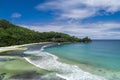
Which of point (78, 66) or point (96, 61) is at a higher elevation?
point (78, 66)

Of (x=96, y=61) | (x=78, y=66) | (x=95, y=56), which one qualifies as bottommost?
(x=95, y=56)

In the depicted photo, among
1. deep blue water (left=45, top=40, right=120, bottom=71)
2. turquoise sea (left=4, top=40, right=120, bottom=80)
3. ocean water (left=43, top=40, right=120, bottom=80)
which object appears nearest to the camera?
turquoise sea (left=4, top=40, right=120, bottom=80)

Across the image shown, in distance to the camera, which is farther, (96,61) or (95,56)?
(95,56)

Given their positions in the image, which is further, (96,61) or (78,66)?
(96,61)

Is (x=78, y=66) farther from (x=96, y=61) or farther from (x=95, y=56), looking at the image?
(x=95, y=56)

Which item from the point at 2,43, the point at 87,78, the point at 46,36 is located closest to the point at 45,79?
the point at 87,78

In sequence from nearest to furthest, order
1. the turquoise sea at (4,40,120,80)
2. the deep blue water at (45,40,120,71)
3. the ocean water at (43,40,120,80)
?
the turquoise sea at (4,40,120,80) → the ocean water at (43,40,120,80) → the deep blue water at (45,40,120,71)

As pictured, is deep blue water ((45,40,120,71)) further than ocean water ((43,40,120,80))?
Yes

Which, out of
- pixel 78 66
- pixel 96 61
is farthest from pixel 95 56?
pixel 78 66

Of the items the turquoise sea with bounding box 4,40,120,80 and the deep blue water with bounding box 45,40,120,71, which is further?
the deep blue water with bounding box 45,40,120,71

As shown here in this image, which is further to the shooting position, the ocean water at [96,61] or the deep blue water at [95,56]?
the deep blue water at [95,56]

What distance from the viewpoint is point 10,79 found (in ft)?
54.3

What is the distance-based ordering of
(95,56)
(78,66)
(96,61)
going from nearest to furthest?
(78,66) < (96,61) < (95,56)

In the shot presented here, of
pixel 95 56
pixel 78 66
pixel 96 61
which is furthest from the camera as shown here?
pixel 95 56
